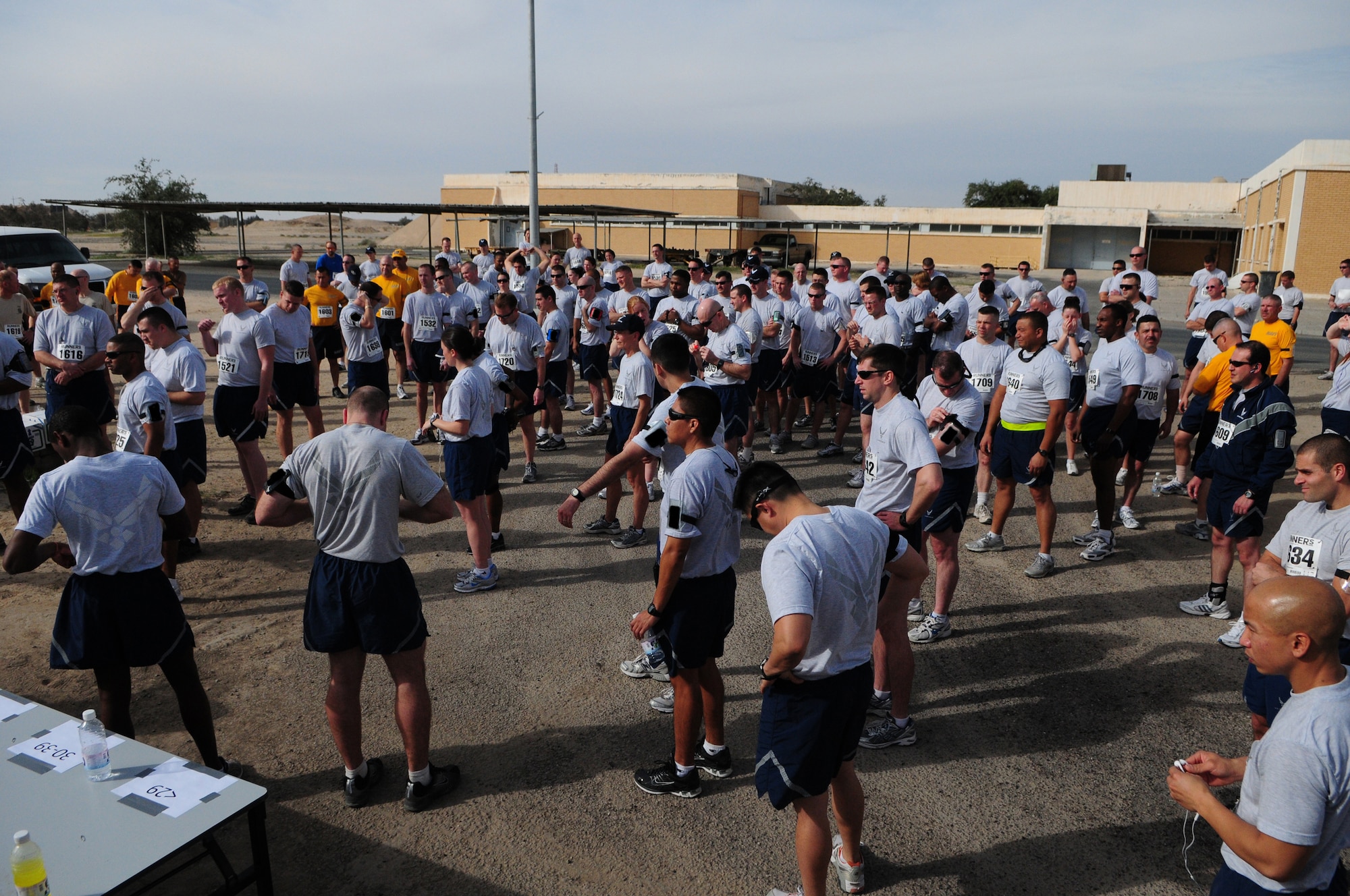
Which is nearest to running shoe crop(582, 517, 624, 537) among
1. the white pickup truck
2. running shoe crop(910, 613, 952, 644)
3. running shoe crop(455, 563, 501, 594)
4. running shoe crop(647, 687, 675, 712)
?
running shoe crop(455, 563, 501, 594)

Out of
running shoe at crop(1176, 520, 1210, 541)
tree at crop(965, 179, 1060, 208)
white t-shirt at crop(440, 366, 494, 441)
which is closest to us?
white t-shirt at crop(440, 366, 494, 441)

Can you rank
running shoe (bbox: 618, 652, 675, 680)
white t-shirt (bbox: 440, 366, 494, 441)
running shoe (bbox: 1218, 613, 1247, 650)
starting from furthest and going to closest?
white t-shirt (bbox: 440, 366, 494, 441) → running shoe (bbox: 1218, 613, 1247, 650) → running shoe (bbox: 618, 652, 675, 680)

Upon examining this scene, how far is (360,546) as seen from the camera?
3893 mm

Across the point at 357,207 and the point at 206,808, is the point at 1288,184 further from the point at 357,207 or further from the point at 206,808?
the point at 206,808

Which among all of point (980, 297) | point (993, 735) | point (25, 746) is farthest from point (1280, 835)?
point (980, 297)

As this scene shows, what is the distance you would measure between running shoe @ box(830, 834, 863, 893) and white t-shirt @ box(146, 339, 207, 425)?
5.48m

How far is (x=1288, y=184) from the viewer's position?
105 ft

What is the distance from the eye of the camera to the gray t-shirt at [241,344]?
307 inches

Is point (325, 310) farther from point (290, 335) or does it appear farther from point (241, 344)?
point (241, 344)

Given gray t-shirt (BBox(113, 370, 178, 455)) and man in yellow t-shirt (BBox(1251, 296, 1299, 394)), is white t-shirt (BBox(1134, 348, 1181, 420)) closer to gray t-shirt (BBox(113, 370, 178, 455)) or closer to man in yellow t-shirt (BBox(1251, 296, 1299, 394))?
man in yellow t-shirt (BBox(1251, 296, 1299, 394))

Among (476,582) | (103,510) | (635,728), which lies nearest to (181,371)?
(476,582)

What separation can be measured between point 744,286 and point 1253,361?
205 inches

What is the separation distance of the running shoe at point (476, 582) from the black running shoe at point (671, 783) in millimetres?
2751

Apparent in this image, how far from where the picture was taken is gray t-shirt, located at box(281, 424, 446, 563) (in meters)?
3.88
